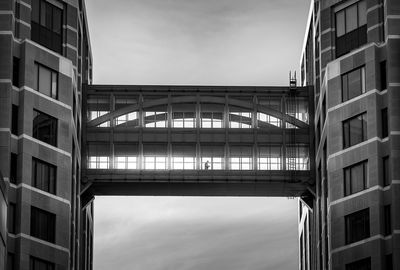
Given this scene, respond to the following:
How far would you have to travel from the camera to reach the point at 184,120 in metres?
128

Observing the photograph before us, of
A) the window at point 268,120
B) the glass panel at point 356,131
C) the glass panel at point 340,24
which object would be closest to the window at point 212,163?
the window at point 268,120

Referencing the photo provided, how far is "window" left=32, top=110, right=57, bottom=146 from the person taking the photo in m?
111

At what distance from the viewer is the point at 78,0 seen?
12469 cm

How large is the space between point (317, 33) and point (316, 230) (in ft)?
59.0

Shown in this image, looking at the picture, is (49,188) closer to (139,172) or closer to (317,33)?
(139,172)

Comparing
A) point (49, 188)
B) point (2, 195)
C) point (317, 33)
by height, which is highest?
point (317, 33)

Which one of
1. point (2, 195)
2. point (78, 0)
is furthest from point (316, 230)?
point (2, 195)

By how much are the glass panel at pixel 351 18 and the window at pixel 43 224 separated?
1199 inches

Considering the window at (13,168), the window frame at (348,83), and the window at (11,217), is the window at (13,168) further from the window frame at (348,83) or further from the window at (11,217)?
the window frame at (348,83)

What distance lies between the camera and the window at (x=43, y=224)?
Result: 10888 centimetres

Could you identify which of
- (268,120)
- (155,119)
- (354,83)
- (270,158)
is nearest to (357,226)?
(354,83)

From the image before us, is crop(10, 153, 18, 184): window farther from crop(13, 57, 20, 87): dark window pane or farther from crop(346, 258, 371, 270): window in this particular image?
crop(346, 258, 371, 270): window

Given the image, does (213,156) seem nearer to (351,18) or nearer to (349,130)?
(349,130)

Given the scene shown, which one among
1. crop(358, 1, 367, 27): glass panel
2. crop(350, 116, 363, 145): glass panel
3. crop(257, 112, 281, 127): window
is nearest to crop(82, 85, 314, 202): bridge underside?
crop(257, 112, 281, 127): window
